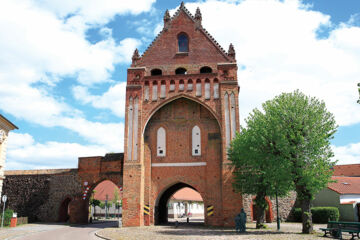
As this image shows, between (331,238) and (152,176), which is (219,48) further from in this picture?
(331,238)

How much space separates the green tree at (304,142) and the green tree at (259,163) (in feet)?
0.61

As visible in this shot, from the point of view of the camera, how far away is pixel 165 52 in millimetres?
28391

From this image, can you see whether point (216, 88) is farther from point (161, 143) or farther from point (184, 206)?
point (184, 206)

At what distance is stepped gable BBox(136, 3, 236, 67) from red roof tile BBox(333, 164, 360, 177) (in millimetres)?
40269

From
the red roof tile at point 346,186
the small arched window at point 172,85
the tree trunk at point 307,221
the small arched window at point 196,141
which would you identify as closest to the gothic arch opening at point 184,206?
the small arched window at point 196,141

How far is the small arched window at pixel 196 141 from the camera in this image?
2637 centimetres

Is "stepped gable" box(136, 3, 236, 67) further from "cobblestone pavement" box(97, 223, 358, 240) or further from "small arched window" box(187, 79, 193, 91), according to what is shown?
"cobblestone pavement" box(97, 223, 358, 240)

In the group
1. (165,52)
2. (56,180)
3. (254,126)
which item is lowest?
(56,180)

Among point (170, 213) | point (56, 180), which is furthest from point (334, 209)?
point (56, 180)

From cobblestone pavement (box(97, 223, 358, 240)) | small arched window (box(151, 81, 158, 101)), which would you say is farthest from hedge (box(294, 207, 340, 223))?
small arched window (box(151, 81, 158, 101))

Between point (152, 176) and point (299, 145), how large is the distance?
1230 centimetres

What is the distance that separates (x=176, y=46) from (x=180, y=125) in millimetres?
7222

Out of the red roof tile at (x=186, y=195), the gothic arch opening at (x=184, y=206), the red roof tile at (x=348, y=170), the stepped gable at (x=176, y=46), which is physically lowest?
the gothic arch opening at (x=184, y=206)

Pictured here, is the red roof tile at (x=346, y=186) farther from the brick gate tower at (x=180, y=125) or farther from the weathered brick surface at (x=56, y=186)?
the weathered brick surface at (x=56, y=186)
